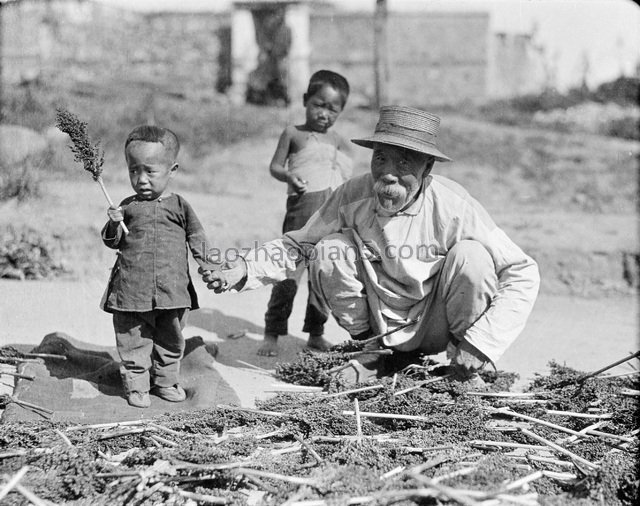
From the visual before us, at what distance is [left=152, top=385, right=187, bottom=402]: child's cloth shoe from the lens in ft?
13.5

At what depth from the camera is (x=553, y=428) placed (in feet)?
11.8

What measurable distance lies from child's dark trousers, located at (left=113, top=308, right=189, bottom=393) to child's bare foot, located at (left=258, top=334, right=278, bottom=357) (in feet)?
3.03

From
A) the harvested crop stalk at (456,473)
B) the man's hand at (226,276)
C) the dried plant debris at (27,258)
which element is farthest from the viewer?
the dried plant debris at (27,258)

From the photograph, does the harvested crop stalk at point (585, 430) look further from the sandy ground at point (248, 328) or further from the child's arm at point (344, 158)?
the child's arm at point (344, 158)

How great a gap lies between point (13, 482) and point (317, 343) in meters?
2.69

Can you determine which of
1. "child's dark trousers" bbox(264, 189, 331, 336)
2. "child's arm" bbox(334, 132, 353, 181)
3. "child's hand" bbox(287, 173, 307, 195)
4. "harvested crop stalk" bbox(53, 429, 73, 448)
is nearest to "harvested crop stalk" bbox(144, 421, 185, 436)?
"harvested crop stalk" bbox(53, 429, 73, 448)

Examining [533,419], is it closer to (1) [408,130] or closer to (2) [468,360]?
(2) [468,360]

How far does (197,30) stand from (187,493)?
17.9 m

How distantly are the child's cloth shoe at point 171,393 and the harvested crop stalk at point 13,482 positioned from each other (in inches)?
53.9

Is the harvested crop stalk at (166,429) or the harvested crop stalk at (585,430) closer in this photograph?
the harvested crop stalk at (166,429)

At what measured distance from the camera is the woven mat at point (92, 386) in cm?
380

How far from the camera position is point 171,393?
4.12 m

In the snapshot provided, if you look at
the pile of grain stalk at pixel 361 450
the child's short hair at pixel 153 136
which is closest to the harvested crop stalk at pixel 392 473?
the pile of grain stalk at pixel 361 450

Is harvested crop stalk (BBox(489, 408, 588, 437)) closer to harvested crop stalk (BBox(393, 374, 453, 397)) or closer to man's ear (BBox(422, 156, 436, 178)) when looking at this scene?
harvested crop stalk (BBox(393, 374, 453, 397))
